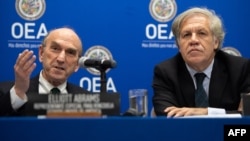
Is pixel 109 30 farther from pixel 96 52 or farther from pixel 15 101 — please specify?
pixel 15 101

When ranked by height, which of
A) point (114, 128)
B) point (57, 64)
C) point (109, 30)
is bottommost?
point (114, 128)

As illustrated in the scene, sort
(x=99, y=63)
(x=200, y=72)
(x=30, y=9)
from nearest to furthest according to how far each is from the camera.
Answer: (x=99, y=63), (x=200, y=72), (x=30, y=9)

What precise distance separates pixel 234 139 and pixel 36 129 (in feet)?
1.67

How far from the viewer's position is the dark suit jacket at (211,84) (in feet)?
7.17

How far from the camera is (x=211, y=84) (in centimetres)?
225

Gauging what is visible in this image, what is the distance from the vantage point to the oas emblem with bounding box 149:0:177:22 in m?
3.23

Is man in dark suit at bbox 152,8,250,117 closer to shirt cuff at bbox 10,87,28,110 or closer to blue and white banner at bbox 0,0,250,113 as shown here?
shirt cuff at bbox 10,87,28,110

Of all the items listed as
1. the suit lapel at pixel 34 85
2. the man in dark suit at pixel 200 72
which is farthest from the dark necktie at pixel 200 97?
the suit lapel at pixel 34 85

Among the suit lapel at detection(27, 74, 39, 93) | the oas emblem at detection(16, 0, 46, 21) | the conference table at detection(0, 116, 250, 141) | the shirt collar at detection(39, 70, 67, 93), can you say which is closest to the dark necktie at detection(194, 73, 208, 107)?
the shirt collar at detection(39, 70, 67, 93)

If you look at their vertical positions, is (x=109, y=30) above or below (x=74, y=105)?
above

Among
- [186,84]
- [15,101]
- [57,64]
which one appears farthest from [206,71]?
[15,101]

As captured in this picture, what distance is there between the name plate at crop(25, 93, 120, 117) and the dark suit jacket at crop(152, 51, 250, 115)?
85cm

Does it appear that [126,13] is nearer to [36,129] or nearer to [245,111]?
[245,111]

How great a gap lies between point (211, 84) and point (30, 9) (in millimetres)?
1489
